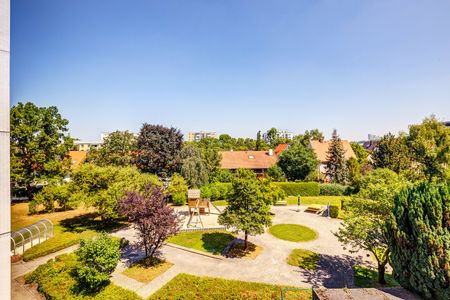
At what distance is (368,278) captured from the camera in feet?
41.1

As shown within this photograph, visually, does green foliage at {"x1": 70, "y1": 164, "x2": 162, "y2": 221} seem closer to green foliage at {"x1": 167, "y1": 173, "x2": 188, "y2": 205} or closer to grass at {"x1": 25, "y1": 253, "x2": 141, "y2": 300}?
grass at {"x1": 25, "y1": 253, "x2": 141, "y2": 300}

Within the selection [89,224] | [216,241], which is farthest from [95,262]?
[89,224]

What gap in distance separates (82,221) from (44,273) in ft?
34.5

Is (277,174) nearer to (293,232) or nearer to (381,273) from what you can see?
(293,232)

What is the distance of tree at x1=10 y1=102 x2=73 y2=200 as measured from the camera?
26.9m

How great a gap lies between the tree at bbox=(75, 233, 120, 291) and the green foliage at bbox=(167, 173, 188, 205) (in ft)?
50.0

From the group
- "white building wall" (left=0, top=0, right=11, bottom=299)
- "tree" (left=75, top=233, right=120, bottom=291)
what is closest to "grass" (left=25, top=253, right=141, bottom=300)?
"tree" (left=75, top=233, right=120, bottom=291)

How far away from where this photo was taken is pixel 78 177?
1881cm

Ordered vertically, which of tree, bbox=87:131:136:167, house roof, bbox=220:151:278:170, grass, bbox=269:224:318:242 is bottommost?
grass, bbox=269:224:318:242

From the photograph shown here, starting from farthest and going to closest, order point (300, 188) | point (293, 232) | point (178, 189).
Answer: point (300, 188) < point (178, 189) < point (293, 232)

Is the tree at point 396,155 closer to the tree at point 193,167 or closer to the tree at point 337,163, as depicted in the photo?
the tree at point 337,163

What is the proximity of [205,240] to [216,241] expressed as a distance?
890mm

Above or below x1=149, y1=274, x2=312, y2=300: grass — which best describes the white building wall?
above

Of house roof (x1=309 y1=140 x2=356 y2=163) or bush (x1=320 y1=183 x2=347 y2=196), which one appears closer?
bush (x1=320 y1=183 x2=347 y2=196)
